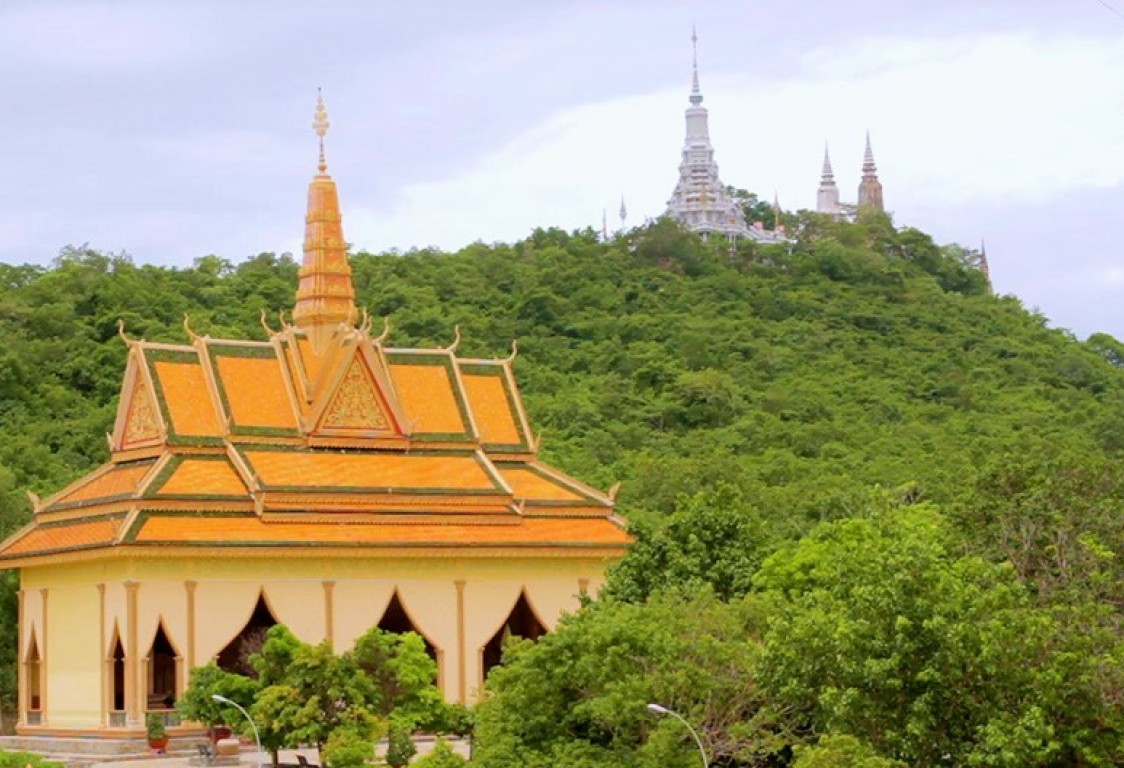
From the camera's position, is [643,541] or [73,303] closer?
[643,541]

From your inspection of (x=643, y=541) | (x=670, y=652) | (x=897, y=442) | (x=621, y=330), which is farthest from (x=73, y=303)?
(x=670, y=652)

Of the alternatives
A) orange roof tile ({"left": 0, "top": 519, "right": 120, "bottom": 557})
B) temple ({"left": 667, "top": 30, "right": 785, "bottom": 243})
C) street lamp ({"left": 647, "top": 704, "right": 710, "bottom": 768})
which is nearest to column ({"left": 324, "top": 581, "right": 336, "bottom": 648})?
orange roof tile ({"left": 0, "top": 519, "right": 120, "bottom": 557})

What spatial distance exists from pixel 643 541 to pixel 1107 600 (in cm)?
995

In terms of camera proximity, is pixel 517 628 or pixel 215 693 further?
pixel 517 628

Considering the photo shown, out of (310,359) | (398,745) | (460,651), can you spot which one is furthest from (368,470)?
(398,745)

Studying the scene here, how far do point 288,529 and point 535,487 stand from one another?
21.6 ft

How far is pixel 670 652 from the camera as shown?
108 ft

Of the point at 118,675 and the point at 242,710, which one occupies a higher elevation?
the point at 118,675

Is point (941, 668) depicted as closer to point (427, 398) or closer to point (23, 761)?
point (23, 761)

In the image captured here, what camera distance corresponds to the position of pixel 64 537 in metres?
44.9

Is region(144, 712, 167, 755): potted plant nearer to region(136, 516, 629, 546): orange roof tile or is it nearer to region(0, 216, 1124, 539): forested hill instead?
region(136, 516, 629, 546): orange roof tile

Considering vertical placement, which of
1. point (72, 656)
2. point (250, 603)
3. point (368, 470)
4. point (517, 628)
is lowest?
point (72, 656)

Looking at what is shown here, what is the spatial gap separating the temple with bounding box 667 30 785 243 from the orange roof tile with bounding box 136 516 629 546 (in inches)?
2266

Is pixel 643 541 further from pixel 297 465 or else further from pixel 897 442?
pixel 897 442
